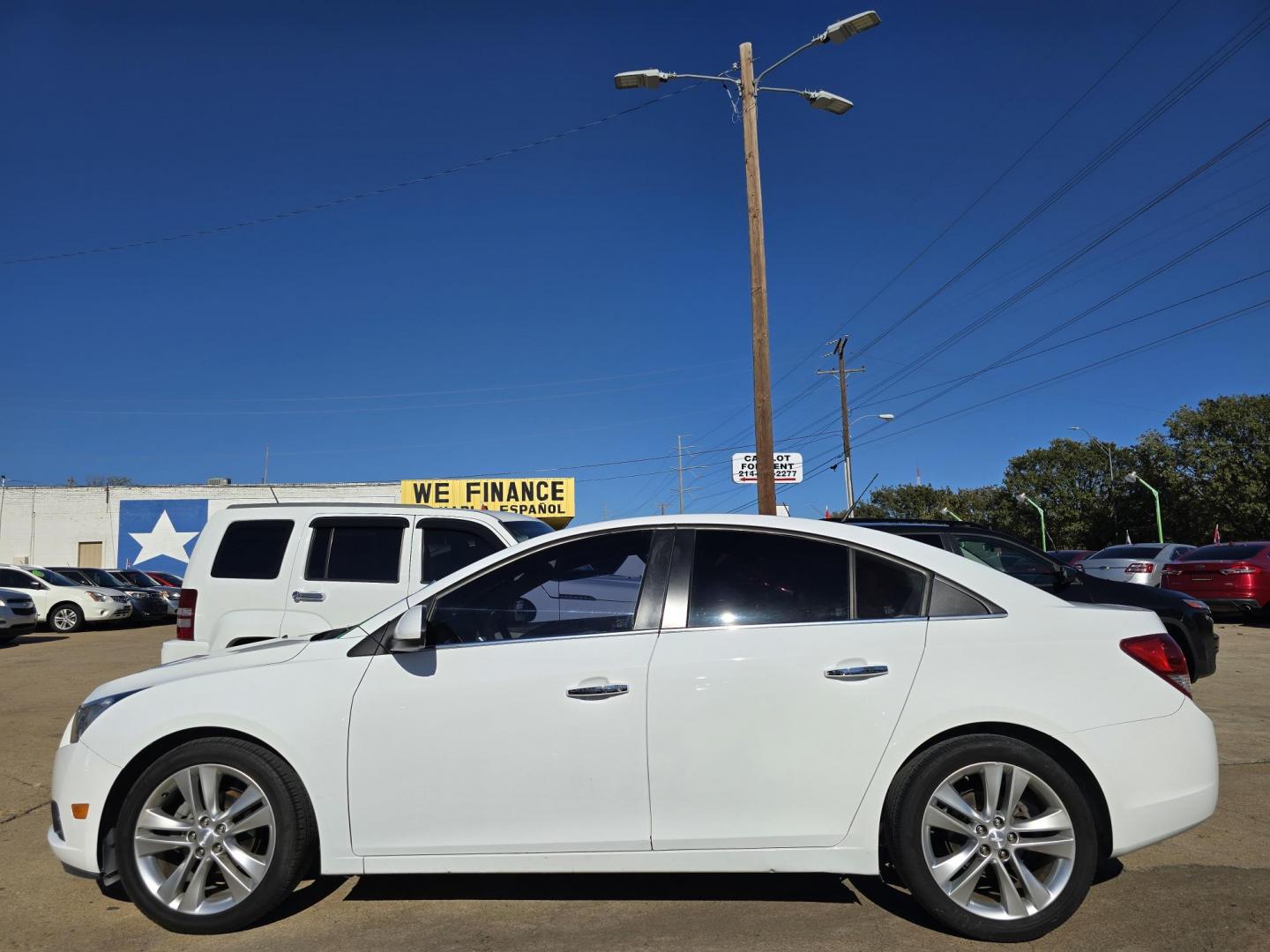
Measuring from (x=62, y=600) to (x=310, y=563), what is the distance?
17.5 meters

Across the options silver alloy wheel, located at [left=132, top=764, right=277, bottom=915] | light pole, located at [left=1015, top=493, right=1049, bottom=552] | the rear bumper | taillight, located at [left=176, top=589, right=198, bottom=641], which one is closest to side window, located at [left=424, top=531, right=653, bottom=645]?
silver alloy wheel, located at [left=132, top=764, right=277, bottom=915]

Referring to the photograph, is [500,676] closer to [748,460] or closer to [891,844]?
[891,844]

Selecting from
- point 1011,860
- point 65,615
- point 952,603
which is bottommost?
point 1011,860

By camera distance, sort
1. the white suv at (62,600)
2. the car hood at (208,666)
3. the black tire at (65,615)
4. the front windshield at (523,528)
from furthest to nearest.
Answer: the black tire at (65,615) < the white suv at (62,600) < the front windshield at (523,528) < the car hood at (208,666)

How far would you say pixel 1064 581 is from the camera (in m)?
7.89

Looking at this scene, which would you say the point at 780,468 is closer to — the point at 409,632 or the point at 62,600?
the point at 62,600

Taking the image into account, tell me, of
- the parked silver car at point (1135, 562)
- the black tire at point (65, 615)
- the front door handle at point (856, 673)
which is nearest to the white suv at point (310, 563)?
the front door handle at point (856, 673)

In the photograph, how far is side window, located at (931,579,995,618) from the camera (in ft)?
11.9

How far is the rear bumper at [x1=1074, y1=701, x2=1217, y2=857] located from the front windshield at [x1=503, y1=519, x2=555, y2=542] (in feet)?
15.1

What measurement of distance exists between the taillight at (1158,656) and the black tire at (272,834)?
132 inches

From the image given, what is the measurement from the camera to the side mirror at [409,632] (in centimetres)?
356

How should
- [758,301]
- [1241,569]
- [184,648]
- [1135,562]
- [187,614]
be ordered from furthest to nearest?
[1135,562] → [1241,569] → [758,301] → [187,614] → [184,648]

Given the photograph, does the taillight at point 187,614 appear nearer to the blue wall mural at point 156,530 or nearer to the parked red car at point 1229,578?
the parked red car at point 1229,578

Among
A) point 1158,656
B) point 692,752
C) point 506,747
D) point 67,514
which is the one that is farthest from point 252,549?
point 67,514
